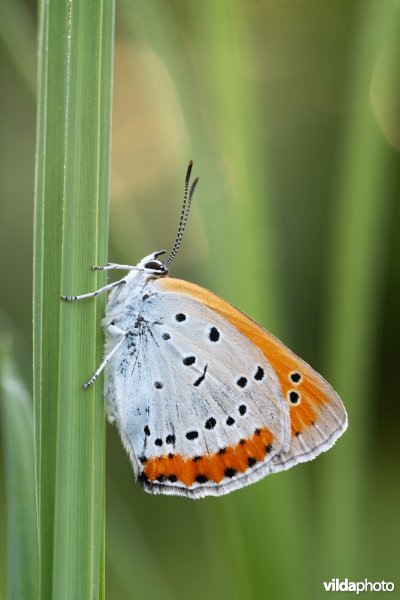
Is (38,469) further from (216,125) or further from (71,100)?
(216,125)

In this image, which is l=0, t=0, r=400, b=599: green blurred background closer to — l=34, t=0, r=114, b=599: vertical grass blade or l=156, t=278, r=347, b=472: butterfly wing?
l=156, t=278, r=347, b=472: butterfly wing

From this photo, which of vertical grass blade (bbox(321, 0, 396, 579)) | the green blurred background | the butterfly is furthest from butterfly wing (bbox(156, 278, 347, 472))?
vertical grass blade (bbox(321, 0, 396, 579))

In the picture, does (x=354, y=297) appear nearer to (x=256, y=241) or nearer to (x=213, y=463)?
(x=256, y=241)

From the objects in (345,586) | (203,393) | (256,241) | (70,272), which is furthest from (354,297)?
(70,272)

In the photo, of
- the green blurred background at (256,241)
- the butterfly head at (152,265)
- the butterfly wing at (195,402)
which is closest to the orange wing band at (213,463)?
the butterfly wing at (195,402)

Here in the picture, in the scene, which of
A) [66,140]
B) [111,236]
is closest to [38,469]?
[66,140]
